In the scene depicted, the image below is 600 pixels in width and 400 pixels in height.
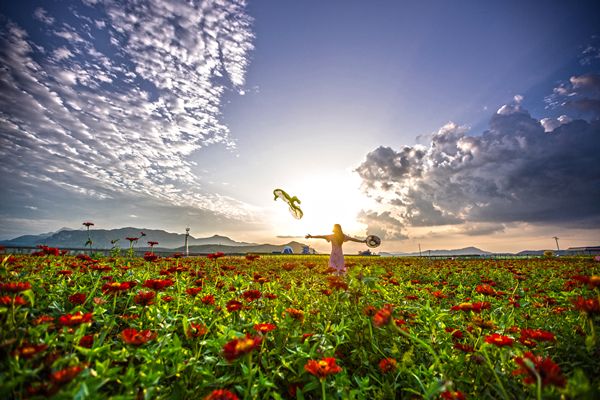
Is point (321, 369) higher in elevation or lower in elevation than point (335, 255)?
lower

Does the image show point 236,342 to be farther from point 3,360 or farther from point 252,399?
point 3,360

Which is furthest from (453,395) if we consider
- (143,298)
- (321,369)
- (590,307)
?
(143,298)

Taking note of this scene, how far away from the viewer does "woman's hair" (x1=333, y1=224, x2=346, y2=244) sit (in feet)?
23.9

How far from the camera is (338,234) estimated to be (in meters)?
7.36

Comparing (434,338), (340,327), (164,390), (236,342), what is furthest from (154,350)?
(434,338)

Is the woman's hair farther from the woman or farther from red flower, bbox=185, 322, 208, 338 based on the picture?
red flower, bbox=185, 322, 208, 338

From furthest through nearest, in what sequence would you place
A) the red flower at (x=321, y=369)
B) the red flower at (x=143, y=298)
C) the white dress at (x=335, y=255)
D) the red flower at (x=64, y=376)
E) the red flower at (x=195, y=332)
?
the white dress at (x=335, y=255), the red flower at (x=195, y=332), the red flower at (x=143, y=298), the red flower at (x=321, y=369), the red flower at (x=64, y=376)

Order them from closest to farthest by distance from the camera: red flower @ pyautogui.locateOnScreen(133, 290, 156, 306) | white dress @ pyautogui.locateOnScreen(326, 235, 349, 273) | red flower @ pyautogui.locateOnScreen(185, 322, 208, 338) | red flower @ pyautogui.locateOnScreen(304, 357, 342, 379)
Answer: red flower @ pyautogui.locateOnScreen(304, 357, 342, 379)
red flower @ pyautogui.locateOnScreen(133, 290, 156, 306)
red flower @ pyautogui.locateOnScreen(185, 322, 208, 338)
white dress @ pyautogui.locateOnScreen(326, 235, 349, 273)

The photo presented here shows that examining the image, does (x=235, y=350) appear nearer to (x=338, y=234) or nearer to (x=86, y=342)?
(x=86, y=342)

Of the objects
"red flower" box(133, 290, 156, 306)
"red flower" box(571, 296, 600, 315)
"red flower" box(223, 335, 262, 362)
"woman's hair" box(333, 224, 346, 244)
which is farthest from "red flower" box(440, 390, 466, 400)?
"woman's hair" box(333, 224, 346, 244)

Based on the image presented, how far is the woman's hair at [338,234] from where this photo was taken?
7274 millimetres

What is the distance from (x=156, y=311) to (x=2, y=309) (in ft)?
3.51

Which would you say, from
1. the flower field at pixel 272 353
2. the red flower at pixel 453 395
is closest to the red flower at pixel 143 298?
the flower field at pixel 272 353

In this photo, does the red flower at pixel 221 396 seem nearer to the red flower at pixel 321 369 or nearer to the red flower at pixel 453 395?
the red flower at pixel 321 369
